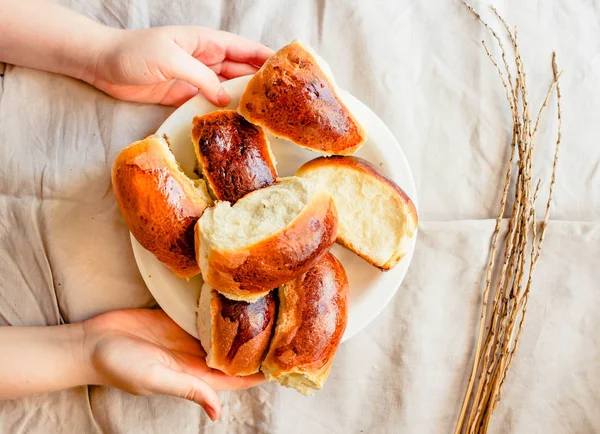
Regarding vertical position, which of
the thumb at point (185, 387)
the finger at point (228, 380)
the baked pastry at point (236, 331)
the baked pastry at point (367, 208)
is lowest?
the finger at point (228, 380)

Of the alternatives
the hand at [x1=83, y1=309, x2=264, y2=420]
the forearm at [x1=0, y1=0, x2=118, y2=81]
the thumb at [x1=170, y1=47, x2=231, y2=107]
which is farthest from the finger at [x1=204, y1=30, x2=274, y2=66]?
the hand at [x1=83, y1=309, x2=264, y2=420]

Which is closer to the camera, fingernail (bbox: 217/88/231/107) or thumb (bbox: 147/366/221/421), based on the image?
thumb (bbox: 147/366/221/421)

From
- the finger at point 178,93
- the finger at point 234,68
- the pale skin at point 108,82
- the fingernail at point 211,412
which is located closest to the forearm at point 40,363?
the pale skin at point 108,82

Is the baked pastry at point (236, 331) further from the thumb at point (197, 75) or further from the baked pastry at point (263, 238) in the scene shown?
the thumb at point (197, 75)

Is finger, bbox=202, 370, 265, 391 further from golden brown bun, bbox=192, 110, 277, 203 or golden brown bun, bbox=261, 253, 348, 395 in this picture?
golden brown bun, bbox=192, 110, 277, 203

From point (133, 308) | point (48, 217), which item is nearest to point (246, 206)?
point (133, 308)

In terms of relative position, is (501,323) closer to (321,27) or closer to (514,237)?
(514,237)

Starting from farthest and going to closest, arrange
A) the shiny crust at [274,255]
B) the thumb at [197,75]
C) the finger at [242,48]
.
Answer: the finger at [242,48]
the thumb at [197,75]
the shiny crust at [274,255]
